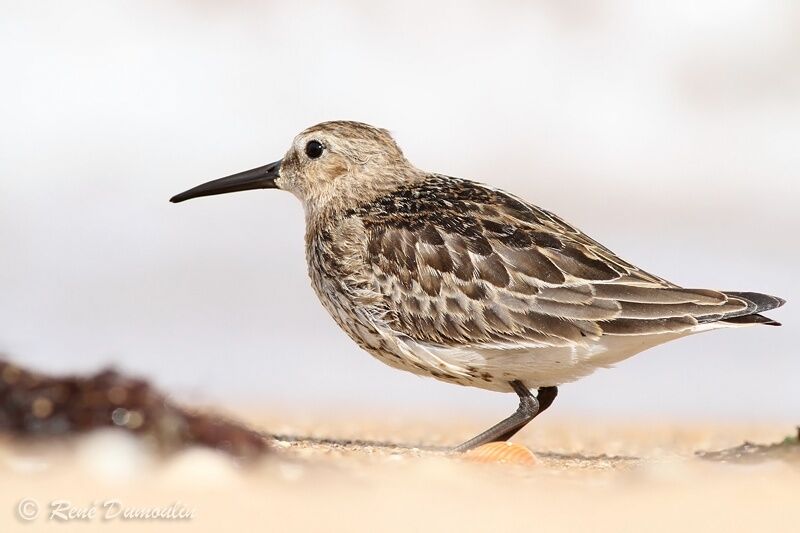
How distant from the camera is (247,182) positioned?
838cm

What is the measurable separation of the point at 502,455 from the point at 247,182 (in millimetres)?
2969

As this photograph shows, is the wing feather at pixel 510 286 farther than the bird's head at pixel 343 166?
No

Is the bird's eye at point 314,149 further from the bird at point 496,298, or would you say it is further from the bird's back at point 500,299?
the bird's back at point 500,299

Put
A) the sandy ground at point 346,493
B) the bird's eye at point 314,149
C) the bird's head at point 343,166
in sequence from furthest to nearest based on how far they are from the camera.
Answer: the bird's eye at point 314,149
the bird's head at point 343,166
the sandy ground at point 346,493

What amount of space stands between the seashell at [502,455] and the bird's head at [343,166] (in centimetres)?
191

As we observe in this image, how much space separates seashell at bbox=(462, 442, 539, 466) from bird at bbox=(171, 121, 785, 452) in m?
0.39

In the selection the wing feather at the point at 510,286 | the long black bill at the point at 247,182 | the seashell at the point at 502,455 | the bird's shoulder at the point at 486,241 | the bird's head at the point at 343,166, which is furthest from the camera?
the long black bill at the point at 247,182

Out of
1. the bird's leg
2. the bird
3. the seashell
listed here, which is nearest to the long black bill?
the bird

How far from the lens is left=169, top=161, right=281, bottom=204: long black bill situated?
829 cm

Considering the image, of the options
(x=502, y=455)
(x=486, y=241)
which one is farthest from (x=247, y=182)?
(x=502, y=455)

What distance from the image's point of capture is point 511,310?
659cm

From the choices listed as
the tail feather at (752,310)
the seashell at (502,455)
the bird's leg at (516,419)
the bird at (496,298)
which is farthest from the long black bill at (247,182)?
the tail feather at (752,310)

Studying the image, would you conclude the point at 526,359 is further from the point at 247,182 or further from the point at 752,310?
the point at 247,182

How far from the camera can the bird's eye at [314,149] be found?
7.94m
